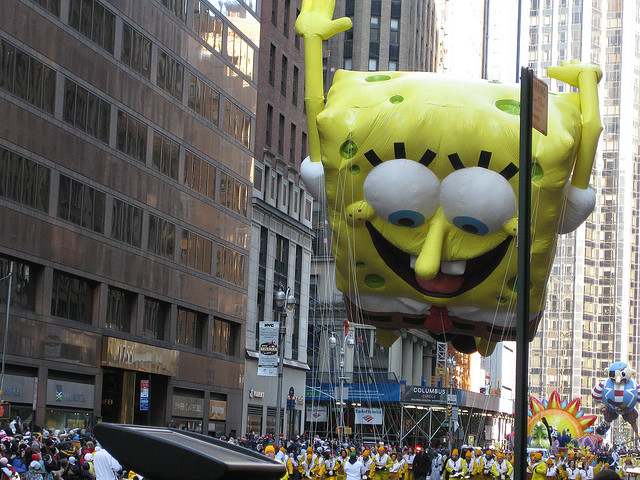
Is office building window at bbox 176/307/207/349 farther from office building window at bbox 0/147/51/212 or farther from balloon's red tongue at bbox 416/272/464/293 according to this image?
balloon's red tongue at bbox 416/272/464/293

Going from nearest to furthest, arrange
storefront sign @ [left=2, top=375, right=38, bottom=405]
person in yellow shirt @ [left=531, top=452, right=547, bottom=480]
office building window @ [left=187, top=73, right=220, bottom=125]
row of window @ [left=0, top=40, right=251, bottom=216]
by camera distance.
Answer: person in yellow shirt @ [left=531, top=452, right=547, bottom=480], storefront sign @ [left=2, top=375, right=38, bottom=405], row of window @ [left=0, top=40, right=251, bottom=216], office building window @ [left=187, top=73, right=220, bottom=125]

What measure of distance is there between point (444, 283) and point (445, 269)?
22 cm

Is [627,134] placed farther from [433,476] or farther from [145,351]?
[433,476]

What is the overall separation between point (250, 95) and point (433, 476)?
30364 mm

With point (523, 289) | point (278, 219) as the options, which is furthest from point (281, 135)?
point (523, 289)

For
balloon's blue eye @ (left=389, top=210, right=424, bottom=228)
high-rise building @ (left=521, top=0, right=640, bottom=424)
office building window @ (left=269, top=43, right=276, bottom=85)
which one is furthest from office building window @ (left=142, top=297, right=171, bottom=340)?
high-rise building @ (left=521, top=0, right=640, bottom=424)

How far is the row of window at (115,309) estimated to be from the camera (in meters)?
40.0

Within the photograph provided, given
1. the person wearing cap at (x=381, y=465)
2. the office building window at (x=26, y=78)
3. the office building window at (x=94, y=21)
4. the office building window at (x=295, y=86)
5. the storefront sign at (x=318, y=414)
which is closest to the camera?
the person wearing cap at (x=381, y=465)

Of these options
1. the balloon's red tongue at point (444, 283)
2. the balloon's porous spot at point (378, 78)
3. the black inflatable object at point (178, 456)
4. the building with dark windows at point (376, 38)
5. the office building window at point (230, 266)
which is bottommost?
the black inflatable object at point (178, 456)

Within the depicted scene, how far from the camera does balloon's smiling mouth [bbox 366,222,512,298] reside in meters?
14.5

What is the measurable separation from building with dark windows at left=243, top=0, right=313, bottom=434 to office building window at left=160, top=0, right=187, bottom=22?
12.6 m

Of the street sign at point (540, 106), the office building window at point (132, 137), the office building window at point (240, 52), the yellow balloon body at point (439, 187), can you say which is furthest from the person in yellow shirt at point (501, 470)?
the office building window at point (240, 52)

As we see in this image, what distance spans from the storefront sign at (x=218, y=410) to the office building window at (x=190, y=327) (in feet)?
9.42

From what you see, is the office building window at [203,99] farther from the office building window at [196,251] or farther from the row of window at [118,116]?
the office building window at [196,251]
